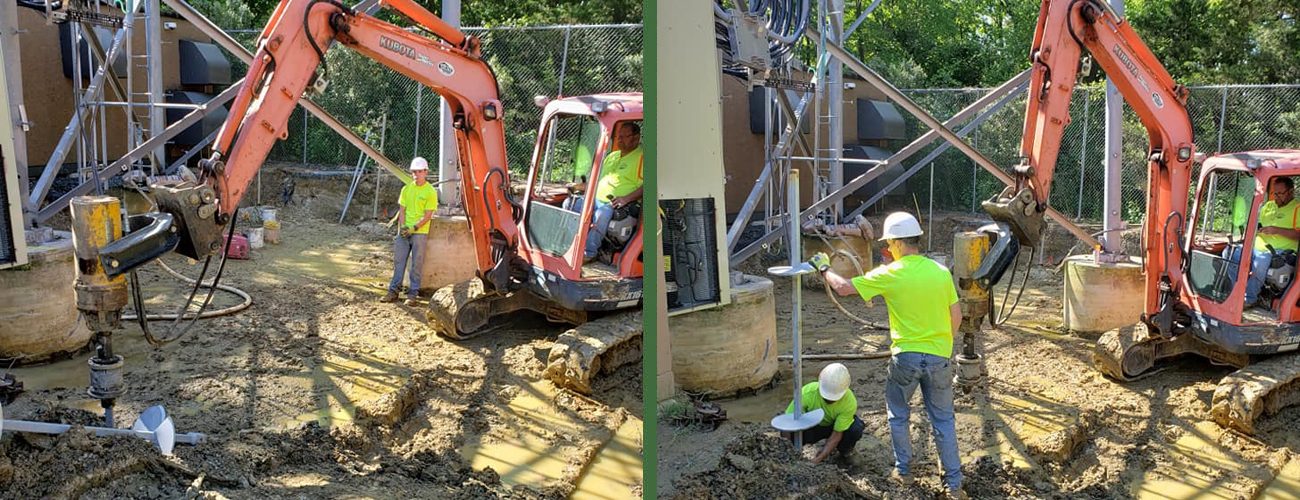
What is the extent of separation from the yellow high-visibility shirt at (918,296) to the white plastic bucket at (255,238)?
28.1 feet

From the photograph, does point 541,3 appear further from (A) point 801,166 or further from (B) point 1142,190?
(B) point 1142,190

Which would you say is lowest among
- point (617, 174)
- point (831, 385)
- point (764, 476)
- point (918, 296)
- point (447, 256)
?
point (764, 476)

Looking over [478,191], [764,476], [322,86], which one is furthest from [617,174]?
[764,476]

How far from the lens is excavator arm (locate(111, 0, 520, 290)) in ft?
20.3

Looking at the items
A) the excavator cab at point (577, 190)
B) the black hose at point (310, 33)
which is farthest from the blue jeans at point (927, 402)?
the black hose at point (310, 33)

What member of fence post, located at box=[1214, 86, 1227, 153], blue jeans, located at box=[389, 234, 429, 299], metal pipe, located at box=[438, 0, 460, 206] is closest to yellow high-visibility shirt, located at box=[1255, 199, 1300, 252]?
fence post, located at box=[1214, 86, 1227, 153]

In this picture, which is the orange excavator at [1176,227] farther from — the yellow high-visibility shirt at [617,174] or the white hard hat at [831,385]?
the yellow high-visibility shirt at [617,174]

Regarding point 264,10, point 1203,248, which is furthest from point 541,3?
point 264,10

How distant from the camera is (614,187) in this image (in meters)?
7.04

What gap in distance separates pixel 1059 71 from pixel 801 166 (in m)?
2.07

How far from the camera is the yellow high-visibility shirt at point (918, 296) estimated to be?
15.2 ft

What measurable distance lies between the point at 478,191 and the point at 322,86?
4.89 feet

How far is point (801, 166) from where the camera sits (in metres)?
7.94

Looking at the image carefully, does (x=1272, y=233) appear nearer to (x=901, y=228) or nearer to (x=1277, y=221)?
(x=1277, y=221)
